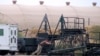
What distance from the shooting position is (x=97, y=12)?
251 feet

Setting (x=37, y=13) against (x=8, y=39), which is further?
(x=37, y=13)

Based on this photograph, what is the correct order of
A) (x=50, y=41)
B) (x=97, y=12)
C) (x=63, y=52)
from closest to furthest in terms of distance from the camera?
(x=63, y=52) → (x=50, y=41) → (x=97, y=12)

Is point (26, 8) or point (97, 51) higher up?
point (26, 8)

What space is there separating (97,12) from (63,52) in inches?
1758

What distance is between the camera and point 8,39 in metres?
34.4

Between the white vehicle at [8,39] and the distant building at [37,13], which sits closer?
the white vehicle at [8,39]

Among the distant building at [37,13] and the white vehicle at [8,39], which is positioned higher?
the distant building at [37,13]

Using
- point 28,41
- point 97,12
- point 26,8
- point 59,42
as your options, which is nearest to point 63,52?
point 59,42

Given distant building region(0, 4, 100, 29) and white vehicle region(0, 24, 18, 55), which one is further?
distant building region(0, 4, 100, 29)

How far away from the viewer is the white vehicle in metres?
34.2

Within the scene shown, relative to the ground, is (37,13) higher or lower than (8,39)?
higher

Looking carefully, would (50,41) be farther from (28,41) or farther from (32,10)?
(32,10)

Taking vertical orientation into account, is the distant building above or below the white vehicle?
above

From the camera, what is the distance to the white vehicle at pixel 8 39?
3416 centimetres
